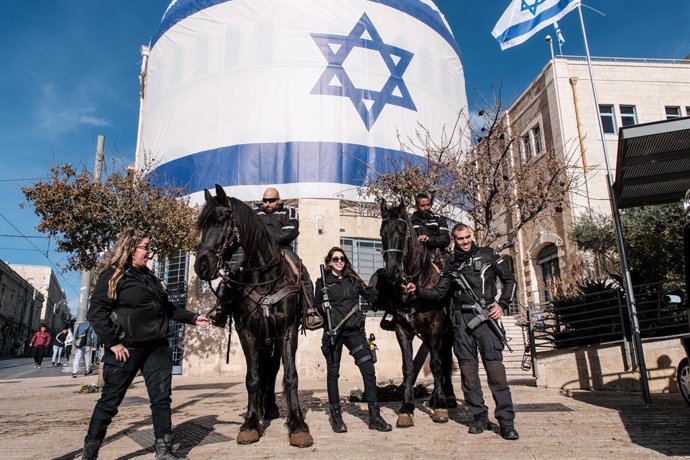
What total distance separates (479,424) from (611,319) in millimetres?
6473

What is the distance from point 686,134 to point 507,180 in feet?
20.2

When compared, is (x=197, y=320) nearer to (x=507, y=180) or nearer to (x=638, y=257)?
(x=507, y=180)

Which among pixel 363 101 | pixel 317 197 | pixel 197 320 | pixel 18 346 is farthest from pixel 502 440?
pixel 18 346

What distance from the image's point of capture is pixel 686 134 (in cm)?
701

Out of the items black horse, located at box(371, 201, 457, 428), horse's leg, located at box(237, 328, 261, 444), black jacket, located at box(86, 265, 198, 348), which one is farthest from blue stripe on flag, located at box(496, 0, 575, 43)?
black jacket, located at box(86, 265, 198, 348)

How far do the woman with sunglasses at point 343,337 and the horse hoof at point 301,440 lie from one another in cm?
78

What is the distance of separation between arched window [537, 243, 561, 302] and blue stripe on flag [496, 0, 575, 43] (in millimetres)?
12279

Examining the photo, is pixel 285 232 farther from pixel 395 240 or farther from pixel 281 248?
pixel 395 240

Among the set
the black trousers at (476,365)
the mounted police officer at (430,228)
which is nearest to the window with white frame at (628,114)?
the mounted police officer at (430,228)

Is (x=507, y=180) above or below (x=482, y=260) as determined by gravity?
above

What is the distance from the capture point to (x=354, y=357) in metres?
6.11

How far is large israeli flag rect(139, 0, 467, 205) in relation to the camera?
716 inches

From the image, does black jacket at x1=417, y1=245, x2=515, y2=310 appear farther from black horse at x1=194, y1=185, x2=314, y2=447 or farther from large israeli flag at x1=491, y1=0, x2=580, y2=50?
large israeli flag at x1=491, y1=0, x2=580, y2=50

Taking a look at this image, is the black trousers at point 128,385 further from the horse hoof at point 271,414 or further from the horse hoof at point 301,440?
the horse hoof at point 271,414
